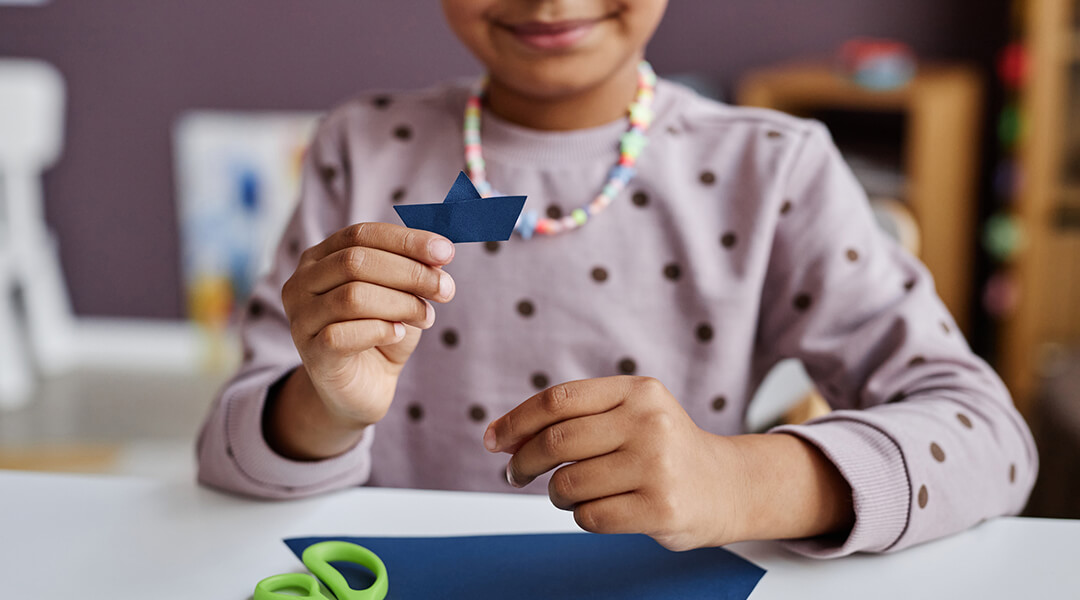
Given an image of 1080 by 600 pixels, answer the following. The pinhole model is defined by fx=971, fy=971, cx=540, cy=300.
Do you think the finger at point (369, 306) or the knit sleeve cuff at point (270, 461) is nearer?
the finger at point (369, 306)

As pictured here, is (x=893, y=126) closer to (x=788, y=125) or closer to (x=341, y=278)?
(x=788, y=125)

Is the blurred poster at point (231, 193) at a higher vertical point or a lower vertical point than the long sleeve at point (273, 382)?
lower

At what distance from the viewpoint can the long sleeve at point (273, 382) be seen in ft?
2.13

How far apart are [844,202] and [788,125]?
0.29ft

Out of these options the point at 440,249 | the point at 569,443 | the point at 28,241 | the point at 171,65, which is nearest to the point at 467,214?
the point at 440,249

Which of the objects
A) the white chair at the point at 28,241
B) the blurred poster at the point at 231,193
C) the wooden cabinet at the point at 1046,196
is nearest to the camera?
the wooden cabinet at the point at 1046,196

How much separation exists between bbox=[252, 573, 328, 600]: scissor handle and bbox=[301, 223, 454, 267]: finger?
181mm

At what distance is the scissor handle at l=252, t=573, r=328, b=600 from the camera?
0.50m

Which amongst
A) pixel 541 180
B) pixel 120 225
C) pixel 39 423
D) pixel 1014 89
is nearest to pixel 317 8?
pixel 120 225

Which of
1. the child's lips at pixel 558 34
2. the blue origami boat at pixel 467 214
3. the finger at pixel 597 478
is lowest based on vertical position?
the finger at pixel 597 478

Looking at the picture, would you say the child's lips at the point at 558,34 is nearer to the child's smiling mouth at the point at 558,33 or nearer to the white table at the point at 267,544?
the child's smiling mouth at the point at 558,33

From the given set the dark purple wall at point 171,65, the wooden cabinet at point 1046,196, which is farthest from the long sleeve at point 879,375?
the dark purple wall at point 171,65

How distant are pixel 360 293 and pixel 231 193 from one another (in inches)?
99.3

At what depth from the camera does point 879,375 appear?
0.72m
